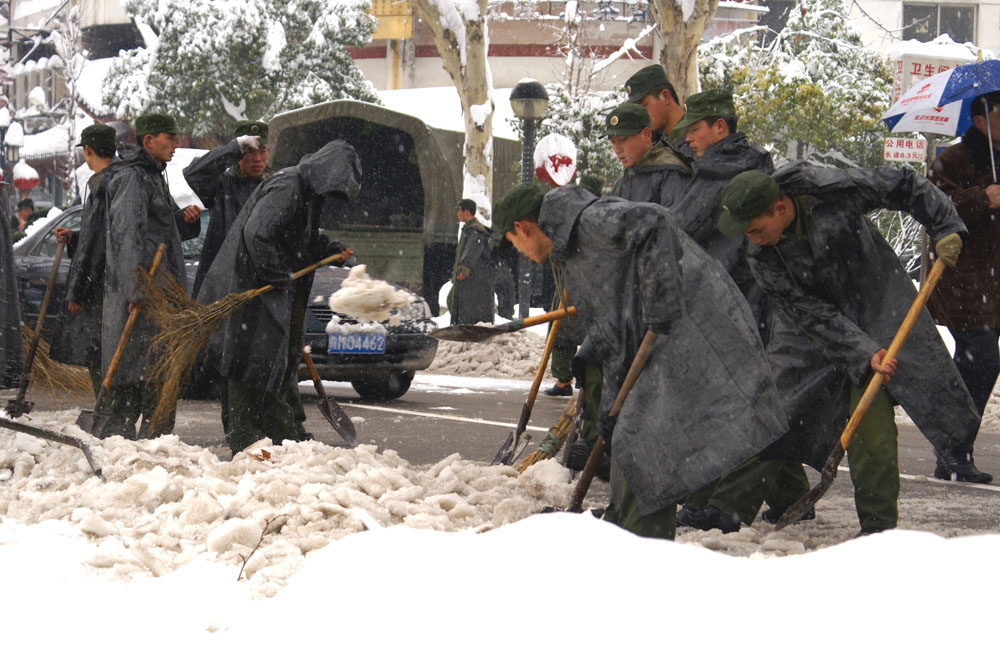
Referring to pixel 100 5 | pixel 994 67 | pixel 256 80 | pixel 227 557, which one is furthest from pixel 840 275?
pixel 100 5

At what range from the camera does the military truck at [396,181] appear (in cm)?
2100

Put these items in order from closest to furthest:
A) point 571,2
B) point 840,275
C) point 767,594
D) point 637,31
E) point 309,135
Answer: point 767,594
point 840,275
point 309,135
point 571,2
point 637,31

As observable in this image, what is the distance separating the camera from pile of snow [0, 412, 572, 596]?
4684 millimetres

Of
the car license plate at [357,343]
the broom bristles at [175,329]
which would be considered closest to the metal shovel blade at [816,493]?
the broom bristles at [175,329]

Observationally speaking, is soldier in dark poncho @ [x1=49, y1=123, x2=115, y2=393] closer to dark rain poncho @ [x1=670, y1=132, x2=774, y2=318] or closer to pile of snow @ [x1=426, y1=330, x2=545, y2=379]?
dark rain poncho @ [x1=670, y1=132, x2=774, y2=318]

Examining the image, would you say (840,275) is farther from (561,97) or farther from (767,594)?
(561,97)

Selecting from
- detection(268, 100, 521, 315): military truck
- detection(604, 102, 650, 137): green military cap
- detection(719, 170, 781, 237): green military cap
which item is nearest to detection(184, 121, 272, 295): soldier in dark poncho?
detection(604, 102, 650, 137): green military cap

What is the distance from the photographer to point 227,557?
15.1ft

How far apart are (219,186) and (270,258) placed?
1.15m

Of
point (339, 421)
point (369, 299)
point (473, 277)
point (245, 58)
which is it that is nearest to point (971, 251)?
point (369, 299)

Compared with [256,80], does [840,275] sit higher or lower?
higher

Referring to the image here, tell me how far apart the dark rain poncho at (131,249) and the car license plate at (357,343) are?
2663mm

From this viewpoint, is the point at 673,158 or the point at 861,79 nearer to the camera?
the point at 673,158

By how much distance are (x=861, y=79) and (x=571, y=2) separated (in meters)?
8.45
